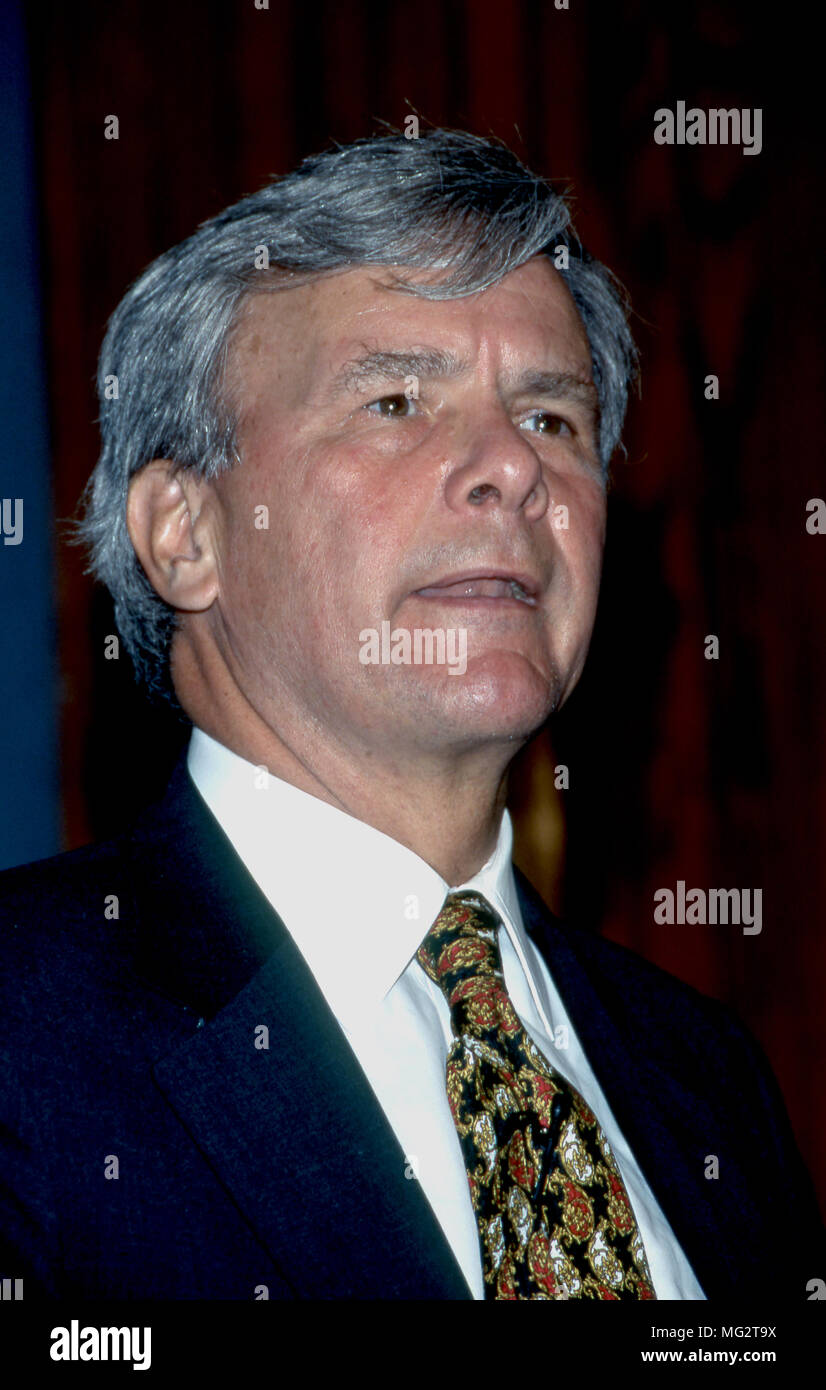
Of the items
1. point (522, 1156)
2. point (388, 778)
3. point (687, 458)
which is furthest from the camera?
point (687, 458)

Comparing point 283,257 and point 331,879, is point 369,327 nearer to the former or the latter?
point 283,257

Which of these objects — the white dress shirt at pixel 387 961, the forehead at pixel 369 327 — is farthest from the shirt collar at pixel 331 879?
the forehead at pixel 369 327

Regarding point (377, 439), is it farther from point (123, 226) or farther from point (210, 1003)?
point (123, 226)

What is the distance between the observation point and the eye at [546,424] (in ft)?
5.14

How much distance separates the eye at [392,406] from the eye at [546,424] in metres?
0.16

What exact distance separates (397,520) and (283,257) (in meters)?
0.33

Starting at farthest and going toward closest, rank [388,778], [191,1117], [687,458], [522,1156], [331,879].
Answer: [687,458]
[388,778]
[331,879]
[522,1156]
[191,1117]

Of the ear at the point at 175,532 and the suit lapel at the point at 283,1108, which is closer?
the suit lapel at the point at 283,1108

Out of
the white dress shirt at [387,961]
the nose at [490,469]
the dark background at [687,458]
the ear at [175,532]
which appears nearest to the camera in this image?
the white dress shirt at [387,961]

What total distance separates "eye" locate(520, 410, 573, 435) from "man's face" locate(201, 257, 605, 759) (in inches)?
1.0

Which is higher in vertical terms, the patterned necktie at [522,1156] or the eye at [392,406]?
the eye at [392,406]

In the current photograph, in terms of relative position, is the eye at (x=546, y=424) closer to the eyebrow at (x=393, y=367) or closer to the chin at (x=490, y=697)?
the eyebrow at (x=393, y=367)

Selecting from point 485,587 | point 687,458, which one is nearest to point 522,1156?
point 485,587

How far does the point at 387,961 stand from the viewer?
135 centimetres
